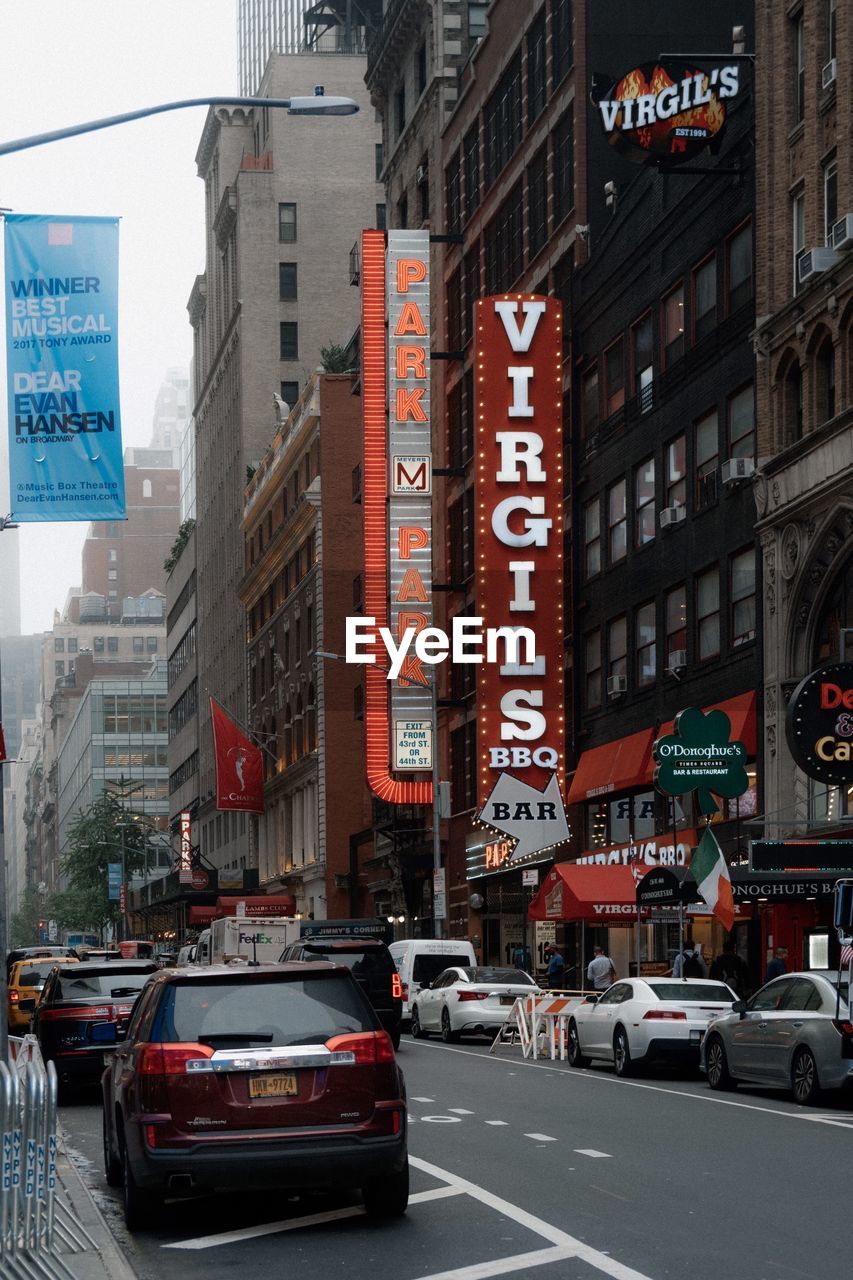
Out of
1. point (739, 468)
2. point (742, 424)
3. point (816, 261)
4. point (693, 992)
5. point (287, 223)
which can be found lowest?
point (693, 992)

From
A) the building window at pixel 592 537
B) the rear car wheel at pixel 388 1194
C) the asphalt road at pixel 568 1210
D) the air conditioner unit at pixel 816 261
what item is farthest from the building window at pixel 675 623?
the rear car wheel at pixel 388 1194

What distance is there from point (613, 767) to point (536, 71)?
21.2 m

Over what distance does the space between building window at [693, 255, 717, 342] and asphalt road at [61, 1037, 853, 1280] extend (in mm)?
23730

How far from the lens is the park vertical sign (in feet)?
161

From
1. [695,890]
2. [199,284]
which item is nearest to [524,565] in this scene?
[695,890]

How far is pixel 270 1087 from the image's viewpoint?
12047mm

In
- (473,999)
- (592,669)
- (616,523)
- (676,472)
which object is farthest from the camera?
(592,669)

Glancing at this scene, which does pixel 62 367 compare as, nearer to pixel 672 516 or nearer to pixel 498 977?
pixel 498 977

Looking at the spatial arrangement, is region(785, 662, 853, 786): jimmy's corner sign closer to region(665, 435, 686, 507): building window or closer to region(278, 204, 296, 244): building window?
region(665, 435, 686, 507): building window

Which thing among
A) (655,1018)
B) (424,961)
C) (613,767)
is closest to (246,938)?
(424,961)

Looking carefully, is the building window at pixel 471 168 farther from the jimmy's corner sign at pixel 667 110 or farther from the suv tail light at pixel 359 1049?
the suv tail light at pixel 359 1049

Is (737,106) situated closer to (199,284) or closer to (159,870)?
(199,284)

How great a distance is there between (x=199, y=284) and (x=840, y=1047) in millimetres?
113706

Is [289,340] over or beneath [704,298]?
over
